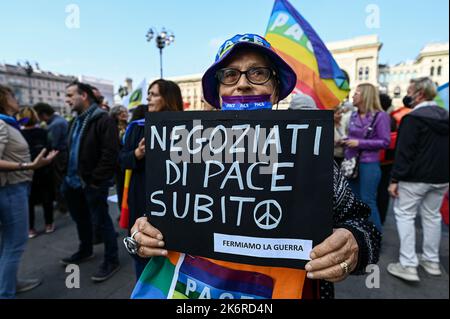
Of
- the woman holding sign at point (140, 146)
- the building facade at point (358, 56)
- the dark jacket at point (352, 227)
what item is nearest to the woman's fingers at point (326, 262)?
the dark jacket at point (352, 227)

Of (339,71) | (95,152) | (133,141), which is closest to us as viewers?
(133,141)

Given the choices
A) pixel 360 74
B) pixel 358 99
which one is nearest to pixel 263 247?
pixel 358 99

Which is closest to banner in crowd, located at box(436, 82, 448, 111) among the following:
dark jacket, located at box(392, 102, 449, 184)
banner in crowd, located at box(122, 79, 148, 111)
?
dark jacket, located at box(392, 102, 449, 184)

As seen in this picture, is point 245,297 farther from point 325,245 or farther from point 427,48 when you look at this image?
point 427,48

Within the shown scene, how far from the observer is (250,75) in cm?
112

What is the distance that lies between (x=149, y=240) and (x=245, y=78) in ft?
2.51

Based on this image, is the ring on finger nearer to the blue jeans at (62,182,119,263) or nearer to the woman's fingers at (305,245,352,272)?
the woman's fingers at (305,245,352,272)

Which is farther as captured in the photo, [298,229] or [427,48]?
[427,48]

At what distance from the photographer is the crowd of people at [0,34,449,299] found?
113 cm

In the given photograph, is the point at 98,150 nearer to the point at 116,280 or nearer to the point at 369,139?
the point at 116,280

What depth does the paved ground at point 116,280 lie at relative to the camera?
2672 millimetres
